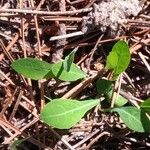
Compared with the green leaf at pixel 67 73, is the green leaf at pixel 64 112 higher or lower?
lower

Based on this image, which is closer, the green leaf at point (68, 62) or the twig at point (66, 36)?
the green leaf at point (68, 62)

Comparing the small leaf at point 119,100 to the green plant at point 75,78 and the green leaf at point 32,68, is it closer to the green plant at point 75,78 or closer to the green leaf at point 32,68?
the green plant at point 75,78

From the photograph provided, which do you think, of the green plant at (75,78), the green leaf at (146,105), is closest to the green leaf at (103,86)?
the green plant at (75,78)

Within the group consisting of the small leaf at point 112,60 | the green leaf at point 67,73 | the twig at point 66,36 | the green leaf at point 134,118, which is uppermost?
the twig at point 66,36

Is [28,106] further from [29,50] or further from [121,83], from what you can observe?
[121,83]

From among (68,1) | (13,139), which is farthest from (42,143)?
(68,1)

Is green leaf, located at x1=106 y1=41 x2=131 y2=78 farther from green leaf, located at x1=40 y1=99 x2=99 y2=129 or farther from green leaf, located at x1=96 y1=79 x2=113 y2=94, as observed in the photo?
green leaf, located at x1=40 y1=99 x2=99 y2=129
